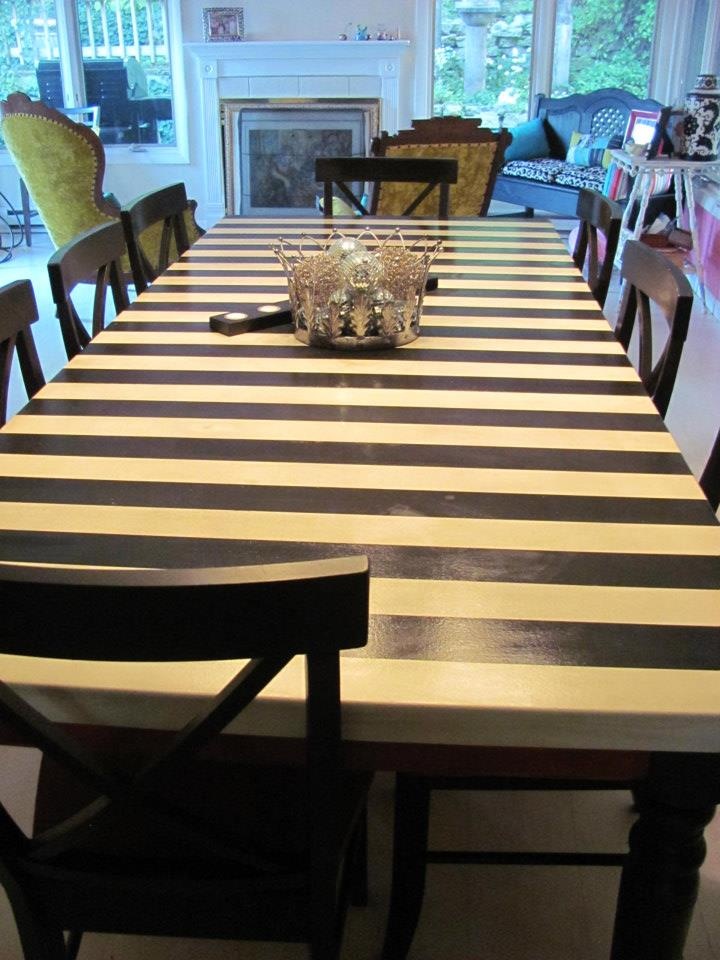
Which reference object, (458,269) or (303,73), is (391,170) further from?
(303,73)

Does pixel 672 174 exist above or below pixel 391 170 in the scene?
below

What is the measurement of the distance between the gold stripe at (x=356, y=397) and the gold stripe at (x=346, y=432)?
9 cm

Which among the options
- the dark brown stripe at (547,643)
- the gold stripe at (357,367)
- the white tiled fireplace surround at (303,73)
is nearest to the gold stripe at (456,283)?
the gold stripe at (357,367)

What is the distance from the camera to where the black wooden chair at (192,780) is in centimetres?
70

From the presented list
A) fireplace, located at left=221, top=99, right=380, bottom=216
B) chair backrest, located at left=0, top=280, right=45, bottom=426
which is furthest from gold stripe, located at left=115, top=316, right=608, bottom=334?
fireplace, located at left=221, top=99, right=380, bottom=216

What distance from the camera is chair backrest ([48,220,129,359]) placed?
6.04ft

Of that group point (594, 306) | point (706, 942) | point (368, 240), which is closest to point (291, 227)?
point (368, 240)

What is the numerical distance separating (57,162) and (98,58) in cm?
348

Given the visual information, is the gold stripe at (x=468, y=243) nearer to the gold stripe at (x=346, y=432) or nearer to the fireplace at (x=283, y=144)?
the gold stripe at (x=346, y=432)

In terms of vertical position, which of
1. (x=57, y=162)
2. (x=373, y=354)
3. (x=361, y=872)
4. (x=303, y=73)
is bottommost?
(x=361, y=872)

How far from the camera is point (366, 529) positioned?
1.12m

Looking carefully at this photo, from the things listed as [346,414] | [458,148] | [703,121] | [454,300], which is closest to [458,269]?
[454,300]

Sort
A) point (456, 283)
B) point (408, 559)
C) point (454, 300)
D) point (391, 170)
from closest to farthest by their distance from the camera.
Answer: point (408, 559) → point (454, 300) → point (456, 283) → point (391, 170)

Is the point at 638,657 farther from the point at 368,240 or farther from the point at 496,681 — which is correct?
the point at 368,240
